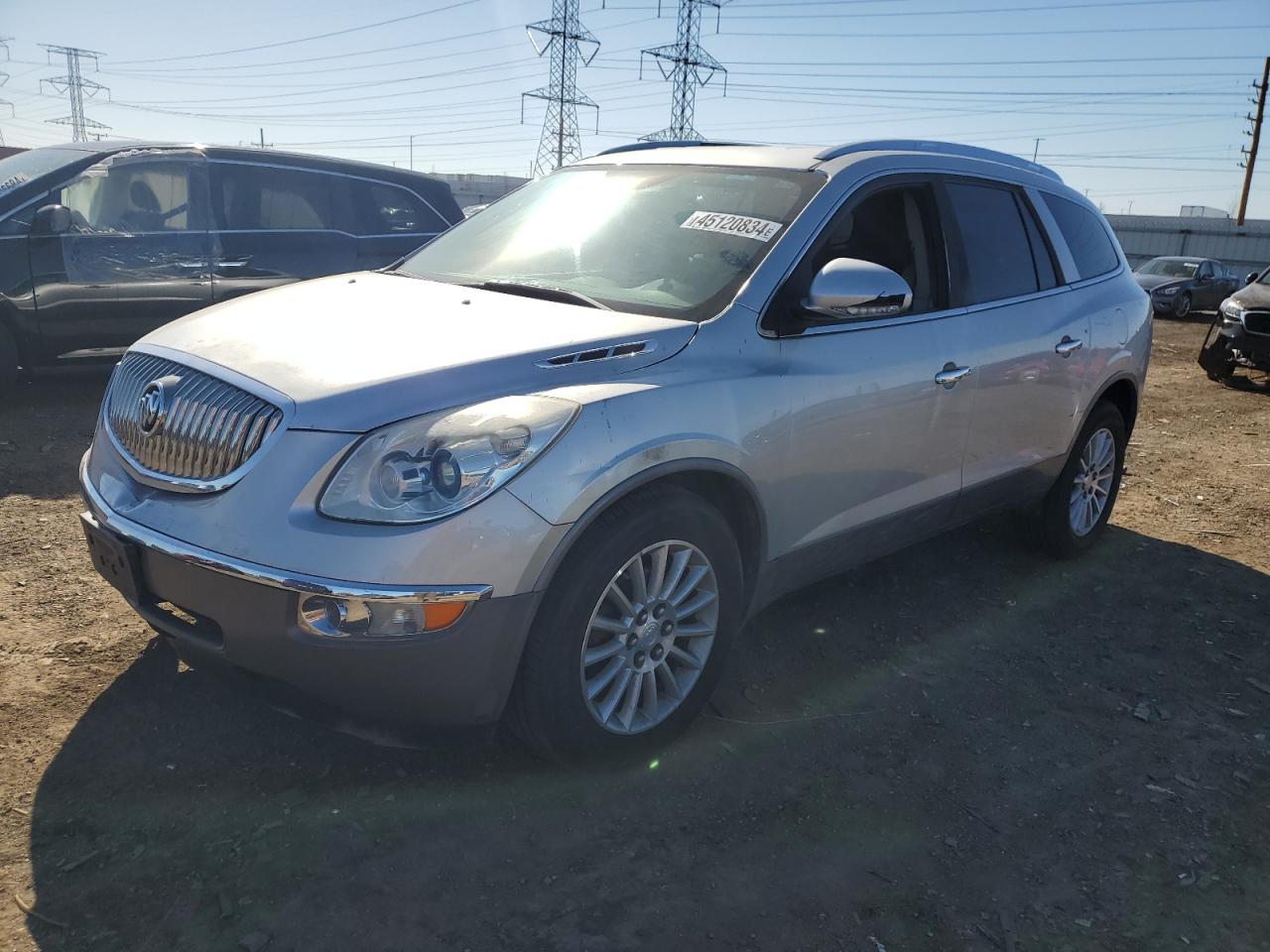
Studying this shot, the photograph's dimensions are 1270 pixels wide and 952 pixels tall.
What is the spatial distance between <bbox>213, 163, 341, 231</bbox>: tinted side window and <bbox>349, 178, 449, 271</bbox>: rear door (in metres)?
0.20

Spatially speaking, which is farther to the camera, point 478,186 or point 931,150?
point 478,186

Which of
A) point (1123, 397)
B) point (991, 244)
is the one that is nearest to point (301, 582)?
point (991, 244)

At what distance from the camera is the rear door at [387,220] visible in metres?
8.00

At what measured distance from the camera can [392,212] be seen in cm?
815

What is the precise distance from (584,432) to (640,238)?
4.03 ft

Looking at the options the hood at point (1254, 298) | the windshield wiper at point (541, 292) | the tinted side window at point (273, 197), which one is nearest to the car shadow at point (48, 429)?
the tinted side window at point (273, 197)

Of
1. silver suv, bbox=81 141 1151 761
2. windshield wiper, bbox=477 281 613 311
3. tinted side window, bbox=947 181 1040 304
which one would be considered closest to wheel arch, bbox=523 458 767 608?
silver suv, bbox=81 141 1151 761

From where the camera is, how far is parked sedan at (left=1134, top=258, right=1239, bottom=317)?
78.2ft

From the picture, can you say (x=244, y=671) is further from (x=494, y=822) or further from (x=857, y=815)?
(x=857, y=815)

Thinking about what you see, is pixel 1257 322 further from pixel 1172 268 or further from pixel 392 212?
pixel 1172 268

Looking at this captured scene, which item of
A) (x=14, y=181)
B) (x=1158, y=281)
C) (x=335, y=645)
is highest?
(x=14, y=181)

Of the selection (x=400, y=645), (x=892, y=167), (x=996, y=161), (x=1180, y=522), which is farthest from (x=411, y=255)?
(x=1180, y=522)

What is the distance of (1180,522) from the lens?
607 cm

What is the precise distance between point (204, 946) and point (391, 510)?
104 centimetres
